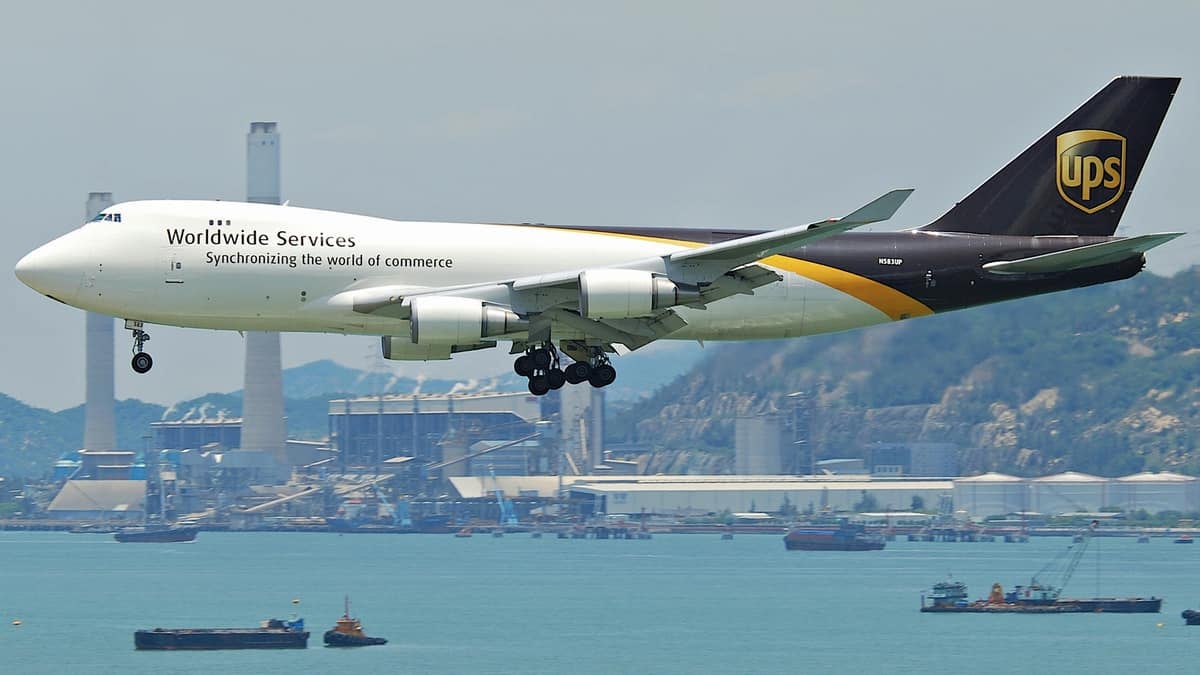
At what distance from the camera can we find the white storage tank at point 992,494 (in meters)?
183

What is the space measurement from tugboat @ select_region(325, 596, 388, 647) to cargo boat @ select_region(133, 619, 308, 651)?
6.22 ft

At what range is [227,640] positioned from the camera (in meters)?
123

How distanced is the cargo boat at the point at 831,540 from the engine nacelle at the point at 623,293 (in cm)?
14902

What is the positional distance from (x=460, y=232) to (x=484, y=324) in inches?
122

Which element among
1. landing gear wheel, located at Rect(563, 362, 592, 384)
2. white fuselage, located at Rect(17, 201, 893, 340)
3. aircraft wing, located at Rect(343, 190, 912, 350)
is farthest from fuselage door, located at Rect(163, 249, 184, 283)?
landing gear wheel, located at Rect(563, 362, 592, 384)

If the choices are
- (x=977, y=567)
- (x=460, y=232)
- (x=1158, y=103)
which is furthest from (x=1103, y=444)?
(x=460, y=232)

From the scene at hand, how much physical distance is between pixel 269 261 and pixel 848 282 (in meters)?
15.0

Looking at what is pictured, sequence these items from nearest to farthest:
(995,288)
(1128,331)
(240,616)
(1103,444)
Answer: (995,288)
(240,616)
(1128,331)
(1103,444)

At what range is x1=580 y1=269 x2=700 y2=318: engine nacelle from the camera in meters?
41.8

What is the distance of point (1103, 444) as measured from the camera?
169 meters

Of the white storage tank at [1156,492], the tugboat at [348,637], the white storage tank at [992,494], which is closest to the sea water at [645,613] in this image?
the tugboat at [348,637]

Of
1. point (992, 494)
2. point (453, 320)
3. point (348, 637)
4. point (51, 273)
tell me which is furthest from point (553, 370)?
point (992, 494)

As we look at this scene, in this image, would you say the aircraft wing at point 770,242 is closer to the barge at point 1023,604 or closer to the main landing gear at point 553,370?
the main landing gear at point 553,370

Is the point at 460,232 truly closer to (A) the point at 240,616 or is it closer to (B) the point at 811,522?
(A) the point at 240,616
